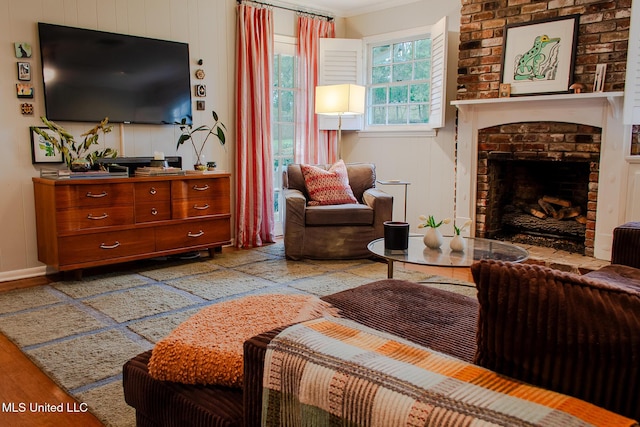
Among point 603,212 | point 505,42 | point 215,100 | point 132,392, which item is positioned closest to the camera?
point 132,392

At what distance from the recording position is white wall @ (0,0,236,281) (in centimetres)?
362

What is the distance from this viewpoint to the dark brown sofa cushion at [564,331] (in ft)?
2.49

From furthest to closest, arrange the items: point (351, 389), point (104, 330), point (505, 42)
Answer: point (505, 42), point (104, 330), point (351, 389)

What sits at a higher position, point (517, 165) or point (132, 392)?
point (517, 165)

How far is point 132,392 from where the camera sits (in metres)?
1.45

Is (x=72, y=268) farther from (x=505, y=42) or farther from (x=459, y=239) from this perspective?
(x=505, y=42)

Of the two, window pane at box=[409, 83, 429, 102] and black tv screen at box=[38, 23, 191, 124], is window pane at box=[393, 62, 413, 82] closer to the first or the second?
window pane at box=[409, 83, 429, 102]

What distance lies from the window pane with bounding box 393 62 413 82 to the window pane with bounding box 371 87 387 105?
184 millimetres

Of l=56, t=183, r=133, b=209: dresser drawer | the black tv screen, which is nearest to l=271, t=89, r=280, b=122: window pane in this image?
the black tv screen

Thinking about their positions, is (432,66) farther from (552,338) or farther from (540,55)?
(552,338)

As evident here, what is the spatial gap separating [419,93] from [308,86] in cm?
117

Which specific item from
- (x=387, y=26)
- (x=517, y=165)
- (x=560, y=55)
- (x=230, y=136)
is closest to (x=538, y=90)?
(x=560, y=55)

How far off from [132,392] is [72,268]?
2421 mm

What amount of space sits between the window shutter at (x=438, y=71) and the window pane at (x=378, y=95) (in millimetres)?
768
